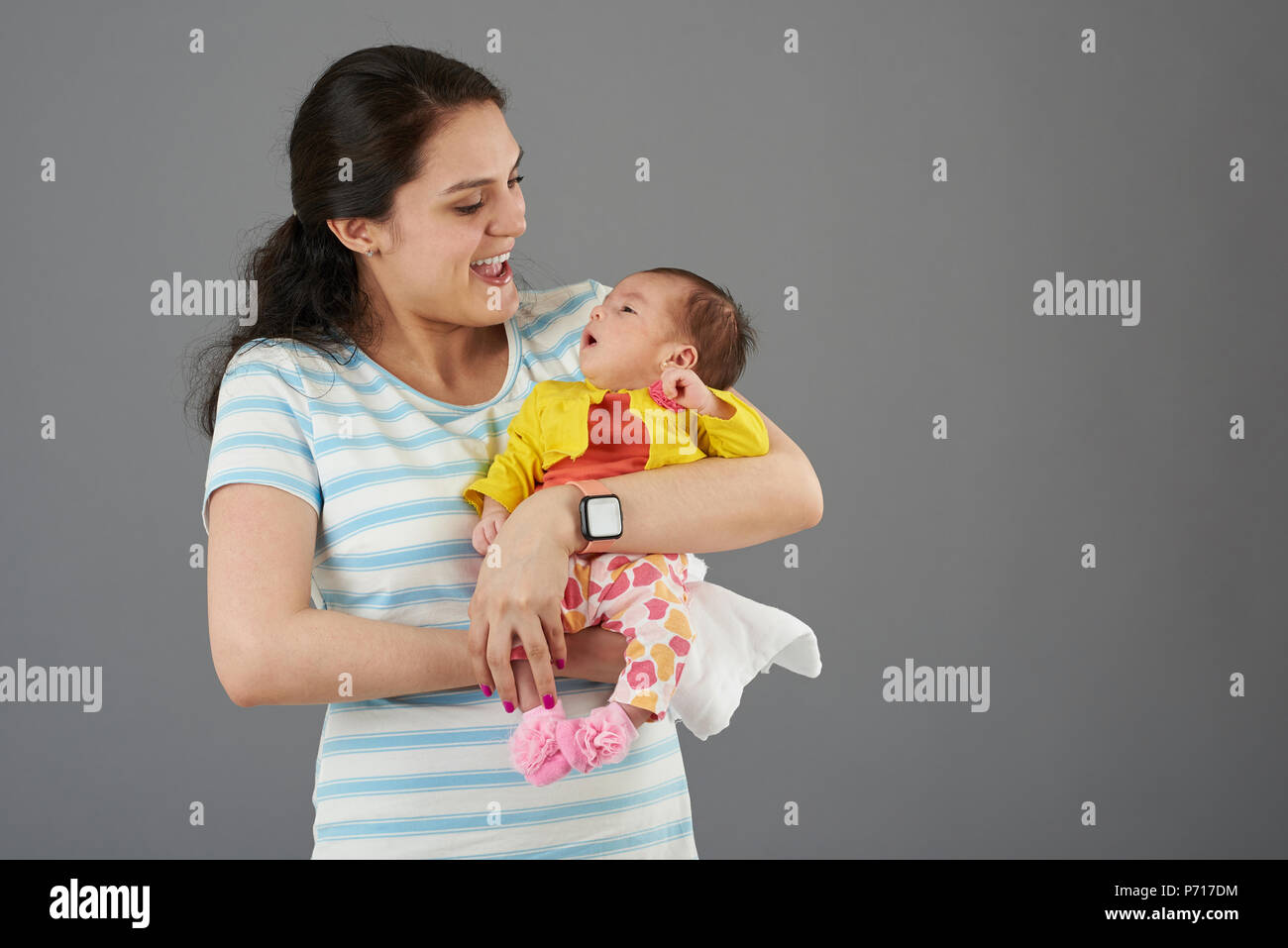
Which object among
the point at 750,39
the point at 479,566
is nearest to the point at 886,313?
the point at 750,39

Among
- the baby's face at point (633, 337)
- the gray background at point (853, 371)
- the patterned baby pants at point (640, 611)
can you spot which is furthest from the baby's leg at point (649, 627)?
the gray background at point (853, 371)

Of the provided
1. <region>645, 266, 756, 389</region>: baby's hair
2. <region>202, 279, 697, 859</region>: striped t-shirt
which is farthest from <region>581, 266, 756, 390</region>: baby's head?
<region>202, 279, 697, 859</region>: striped t-shirt

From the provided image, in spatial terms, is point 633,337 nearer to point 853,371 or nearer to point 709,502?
point 709,502

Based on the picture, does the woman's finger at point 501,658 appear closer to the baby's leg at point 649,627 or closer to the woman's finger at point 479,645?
the woman's finger at point 479,645

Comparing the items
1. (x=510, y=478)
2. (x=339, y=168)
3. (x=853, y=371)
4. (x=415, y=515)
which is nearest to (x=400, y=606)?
(x=415, y=515)

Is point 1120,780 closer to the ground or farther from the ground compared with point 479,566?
closer to the ground

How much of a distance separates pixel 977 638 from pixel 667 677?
212cm

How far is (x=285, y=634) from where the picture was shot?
1547mm

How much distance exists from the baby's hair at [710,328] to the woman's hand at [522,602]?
396 millimetres

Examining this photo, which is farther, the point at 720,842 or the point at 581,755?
the point at 720,842

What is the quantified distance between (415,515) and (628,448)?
32 cm

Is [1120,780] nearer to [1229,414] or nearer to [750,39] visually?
[1229,414]

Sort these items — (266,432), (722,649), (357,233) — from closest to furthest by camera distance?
(266,432) < (722,649) < (357,233)

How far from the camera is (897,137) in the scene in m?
3.46
